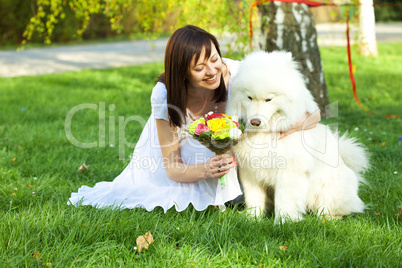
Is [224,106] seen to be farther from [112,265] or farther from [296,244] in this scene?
[112,265]

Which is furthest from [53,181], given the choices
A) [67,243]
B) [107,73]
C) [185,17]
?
[107,73]

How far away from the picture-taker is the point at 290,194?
2471 millimetres

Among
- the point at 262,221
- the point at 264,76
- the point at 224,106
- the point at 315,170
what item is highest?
the point at 264,76

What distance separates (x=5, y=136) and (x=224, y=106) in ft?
9.50

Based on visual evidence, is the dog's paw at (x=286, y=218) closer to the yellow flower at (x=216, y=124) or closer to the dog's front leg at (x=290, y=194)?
the dog's front leg at (x=290, y=194)

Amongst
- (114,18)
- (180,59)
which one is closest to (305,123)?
(180,59)

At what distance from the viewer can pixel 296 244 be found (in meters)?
2.09

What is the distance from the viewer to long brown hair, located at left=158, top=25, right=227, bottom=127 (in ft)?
8.12

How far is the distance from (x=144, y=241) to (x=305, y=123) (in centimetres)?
125

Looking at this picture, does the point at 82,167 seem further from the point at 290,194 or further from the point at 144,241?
the point at 290,194

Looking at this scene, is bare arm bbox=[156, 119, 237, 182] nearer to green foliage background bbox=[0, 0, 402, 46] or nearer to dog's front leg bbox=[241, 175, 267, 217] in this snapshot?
dog's front leg bbox=[241, 175, 267, 217]

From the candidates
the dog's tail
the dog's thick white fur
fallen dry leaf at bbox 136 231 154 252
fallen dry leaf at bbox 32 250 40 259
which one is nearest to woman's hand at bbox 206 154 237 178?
the dog's thick white fur

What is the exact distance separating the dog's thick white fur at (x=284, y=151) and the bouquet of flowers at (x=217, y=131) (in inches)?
5.4

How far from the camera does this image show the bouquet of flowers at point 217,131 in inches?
86.0
